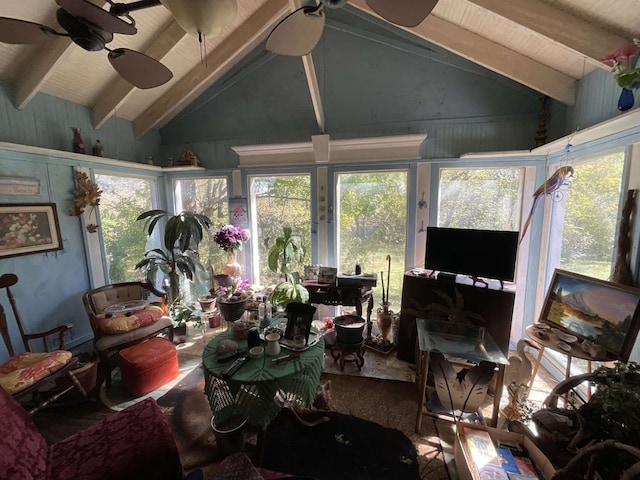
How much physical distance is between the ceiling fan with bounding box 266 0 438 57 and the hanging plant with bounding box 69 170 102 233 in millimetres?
2821

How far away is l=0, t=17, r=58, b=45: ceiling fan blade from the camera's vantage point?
1202 millimetres

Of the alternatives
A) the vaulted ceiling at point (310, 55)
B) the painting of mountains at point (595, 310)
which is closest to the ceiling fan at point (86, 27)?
the vaulted ceiling at point (310, 55)

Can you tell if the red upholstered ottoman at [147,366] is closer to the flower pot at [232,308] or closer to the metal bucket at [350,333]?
the flower pot at [232,308]

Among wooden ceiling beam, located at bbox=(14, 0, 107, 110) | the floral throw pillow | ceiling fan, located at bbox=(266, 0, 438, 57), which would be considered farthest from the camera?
the floral throw pillow

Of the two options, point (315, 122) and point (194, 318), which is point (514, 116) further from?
point (194, 318)

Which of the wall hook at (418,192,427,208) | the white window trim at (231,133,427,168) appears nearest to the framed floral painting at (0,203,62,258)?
the white window trim at (231,133,427,168)

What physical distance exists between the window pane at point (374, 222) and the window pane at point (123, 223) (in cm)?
286

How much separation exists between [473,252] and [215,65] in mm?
3432

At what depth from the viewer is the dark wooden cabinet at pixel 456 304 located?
2357 mm

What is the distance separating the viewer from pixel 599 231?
2.23 m

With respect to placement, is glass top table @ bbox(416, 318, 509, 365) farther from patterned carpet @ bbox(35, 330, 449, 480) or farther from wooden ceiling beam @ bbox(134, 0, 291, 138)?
wooden ceiling beam @ bbox(134, 0, 291, 138)

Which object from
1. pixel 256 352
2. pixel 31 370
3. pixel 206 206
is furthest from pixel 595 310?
pixel 206 206

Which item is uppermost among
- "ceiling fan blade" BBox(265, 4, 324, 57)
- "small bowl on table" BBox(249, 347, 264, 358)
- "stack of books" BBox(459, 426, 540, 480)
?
"ceiling fan blade" BBox(265, 4, 324, 57)

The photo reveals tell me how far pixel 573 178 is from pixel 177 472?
377cm
